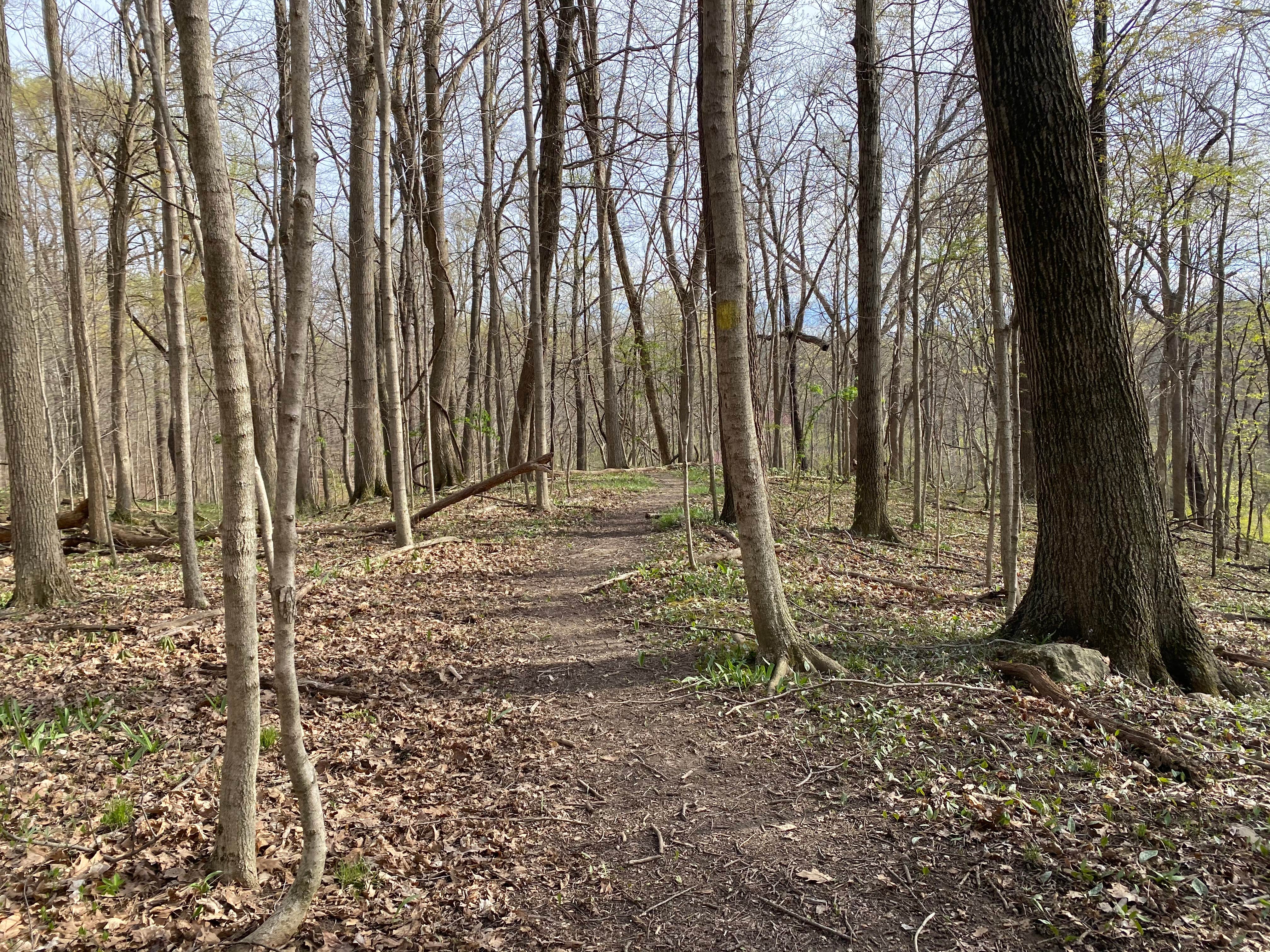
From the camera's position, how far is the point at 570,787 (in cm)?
388

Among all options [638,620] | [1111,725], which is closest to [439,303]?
[638,620]

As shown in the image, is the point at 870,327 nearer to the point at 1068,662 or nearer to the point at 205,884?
the point at 1068,662

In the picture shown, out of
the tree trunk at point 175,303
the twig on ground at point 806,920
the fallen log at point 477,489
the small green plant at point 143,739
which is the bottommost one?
the twig on ground at point 806,920

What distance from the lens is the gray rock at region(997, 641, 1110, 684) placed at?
4.44 meters

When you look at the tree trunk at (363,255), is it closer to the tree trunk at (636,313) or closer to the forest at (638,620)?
the forest at (638,620)

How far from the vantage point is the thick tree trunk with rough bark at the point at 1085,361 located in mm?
4777

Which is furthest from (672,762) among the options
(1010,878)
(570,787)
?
(1010,878)

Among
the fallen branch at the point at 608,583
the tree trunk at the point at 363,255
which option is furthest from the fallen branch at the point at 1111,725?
the tree trunk at the point at 363,255

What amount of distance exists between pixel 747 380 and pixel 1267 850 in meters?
3.54

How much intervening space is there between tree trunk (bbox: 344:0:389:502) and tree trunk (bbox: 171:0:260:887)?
6.51 metres

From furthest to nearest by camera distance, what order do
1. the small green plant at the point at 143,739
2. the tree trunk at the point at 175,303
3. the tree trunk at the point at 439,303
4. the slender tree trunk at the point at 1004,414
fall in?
the tree trunk at the point at 439,303 < the slender tree trunk at the point at 1004,414 < the tree trunk at the point at 175,303 < the small green plant at the point at 143,739

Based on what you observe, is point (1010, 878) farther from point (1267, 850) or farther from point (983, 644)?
point (983, 644)

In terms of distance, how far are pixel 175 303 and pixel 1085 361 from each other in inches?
282

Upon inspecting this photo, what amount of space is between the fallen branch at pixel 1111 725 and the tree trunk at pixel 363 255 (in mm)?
8908
